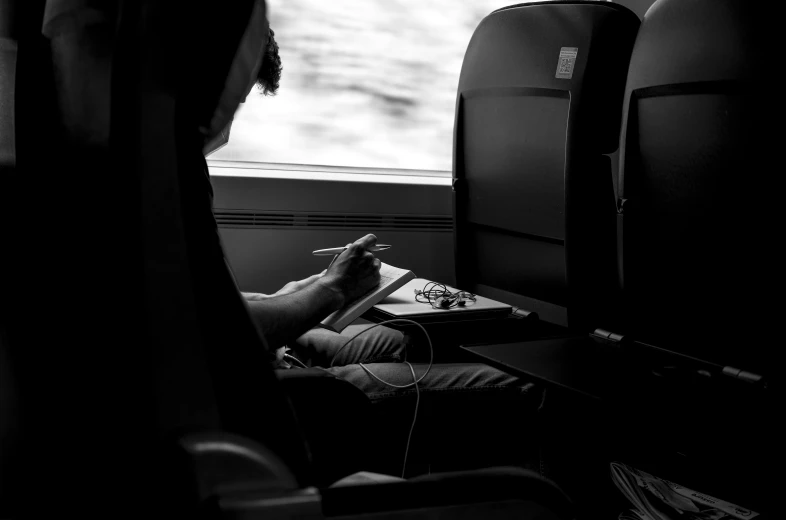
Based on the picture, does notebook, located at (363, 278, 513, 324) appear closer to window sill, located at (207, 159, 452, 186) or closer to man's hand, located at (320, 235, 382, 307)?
man's hand, located at (320, 235, 382, 307)

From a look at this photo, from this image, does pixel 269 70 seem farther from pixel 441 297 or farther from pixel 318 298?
pixel 441 297

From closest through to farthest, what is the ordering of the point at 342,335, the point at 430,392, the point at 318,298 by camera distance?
the point at 430,392
the point at 318,298
the point at 342,335

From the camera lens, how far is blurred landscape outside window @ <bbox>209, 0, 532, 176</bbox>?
8.20 feet

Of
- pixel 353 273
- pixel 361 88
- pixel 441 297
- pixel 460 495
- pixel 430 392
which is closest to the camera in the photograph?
pixel 460 495

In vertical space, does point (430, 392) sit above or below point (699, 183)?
below

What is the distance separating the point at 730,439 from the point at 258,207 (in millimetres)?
1744

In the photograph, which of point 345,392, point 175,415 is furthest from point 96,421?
point 345,392

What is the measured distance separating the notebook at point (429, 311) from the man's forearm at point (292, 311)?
126 mm

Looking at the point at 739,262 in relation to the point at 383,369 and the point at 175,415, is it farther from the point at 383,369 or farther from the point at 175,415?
the point at 175,415

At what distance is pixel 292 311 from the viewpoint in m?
1.41

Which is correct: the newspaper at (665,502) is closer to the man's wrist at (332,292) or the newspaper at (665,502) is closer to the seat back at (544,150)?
the seat back at (544,150)

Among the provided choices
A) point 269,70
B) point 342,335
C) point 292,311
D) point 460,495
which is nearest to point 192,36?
point 460,495

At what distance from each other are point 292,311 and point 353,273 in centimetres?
23

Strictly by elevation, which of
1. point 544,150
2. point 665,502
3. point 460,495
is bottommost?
point 665,502
